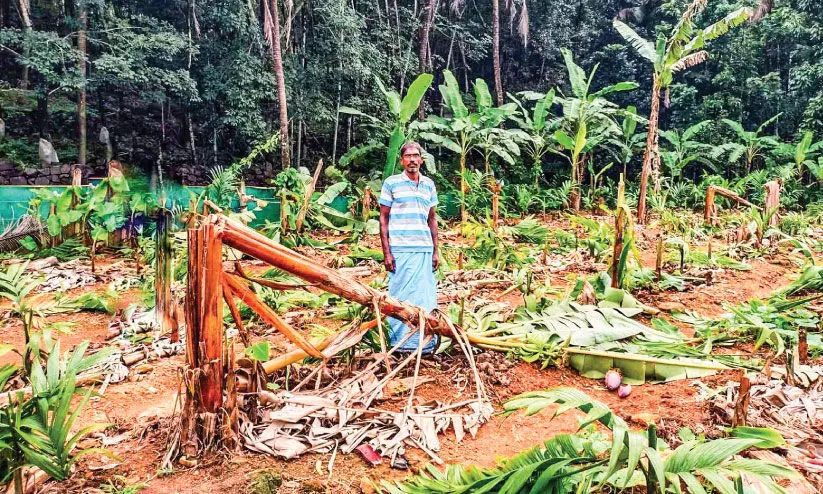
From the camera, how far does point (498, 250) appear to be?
539 centimetres

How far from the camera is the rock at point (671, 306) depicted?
3953 millimetres

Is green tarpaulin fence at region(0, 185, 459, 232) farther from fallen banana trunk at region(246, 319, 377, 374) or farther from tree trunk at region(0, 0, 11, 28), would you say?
tree trunk at region(0, 0, 11, 28)

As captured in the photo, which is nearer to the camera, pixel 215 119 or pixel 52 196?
pixel 52 196

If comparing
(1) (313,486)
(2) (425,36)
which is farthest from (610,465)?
(2) (425,36)

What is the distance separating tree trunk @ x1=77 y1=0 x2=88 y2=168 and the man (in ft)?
37.3

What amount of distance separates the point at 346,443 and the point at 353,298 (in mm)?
596

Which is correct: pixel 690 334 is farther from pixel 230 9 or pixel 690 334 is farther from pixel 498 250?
pixel 230 9

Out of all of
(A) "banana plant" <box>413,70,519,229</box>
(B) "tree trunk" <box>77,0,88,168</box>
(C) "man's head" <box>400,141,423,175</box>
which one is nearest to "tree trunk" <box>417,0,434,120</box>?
(A) "banana plant" <box>413,70,519,229</box>

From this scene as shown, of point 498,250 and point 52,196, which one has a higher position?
point 52,196

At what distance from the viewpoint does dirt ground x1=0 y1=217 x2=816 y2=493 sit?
72.9 inches

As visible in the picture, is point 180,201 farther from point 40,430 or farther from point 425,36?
point 425,36

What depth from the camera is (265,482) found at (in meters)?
1.79

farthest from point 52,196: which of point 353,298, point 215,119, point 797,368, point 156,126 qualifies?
point 156,126

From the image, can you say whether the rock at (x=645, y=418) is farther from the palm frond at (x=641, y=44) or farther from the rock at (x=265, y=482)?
the palm frond at (x=641, y=44)
